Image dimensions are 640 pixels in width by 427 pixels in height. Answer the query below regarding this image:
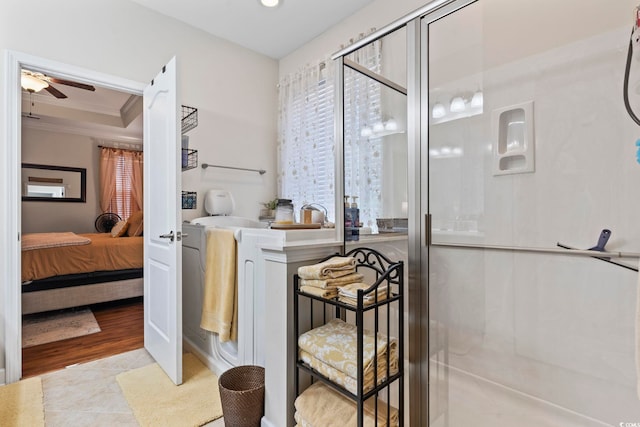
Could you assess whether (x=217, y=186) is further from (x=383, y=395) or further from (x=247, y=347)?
(x=383, y=395)

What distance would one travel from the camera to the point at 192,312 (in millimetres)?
2398

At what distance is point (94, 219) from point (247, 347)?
5330 mm

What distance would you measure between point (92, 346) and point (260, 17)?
309 centimetres

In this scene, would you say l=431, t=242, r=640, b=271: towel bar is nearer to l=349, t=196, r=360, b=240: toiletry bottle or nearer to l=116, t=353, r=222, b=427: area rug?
l=349, t=196, r=360, b=240: toiletry bottle

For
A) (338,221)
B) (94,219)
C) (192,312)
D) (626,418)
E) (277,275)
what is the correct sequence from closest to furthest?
(626,418)
(277,275)
(338,221)
(192,312)
(94,219)

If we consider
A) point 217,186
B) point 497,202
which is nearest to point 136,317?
point 217,186

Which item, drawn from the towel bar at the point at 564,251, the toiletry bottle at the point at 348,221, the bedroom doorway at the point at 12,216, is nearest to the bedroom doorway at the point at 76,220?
the bedroom doorway at the point at 12,216

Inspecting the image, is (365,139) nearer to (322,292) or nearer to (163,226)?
(322,292)

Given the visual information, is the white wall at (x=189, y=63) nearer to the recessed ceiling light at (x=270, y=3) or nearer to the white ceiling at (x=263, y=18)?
the white ceiling at (x=263, y=18)

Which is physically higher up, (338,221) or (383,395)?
(338,221)

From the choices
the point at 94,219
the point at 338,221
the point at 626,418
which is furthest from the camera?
the point at 94,219

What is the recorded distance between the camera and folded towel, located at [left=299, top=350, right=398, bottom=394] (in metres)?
1.14

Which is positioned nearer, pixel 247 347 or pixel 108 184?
pixel 247 347

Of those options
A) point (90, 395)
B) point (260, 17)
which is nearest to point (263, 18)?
point (260, 17)
